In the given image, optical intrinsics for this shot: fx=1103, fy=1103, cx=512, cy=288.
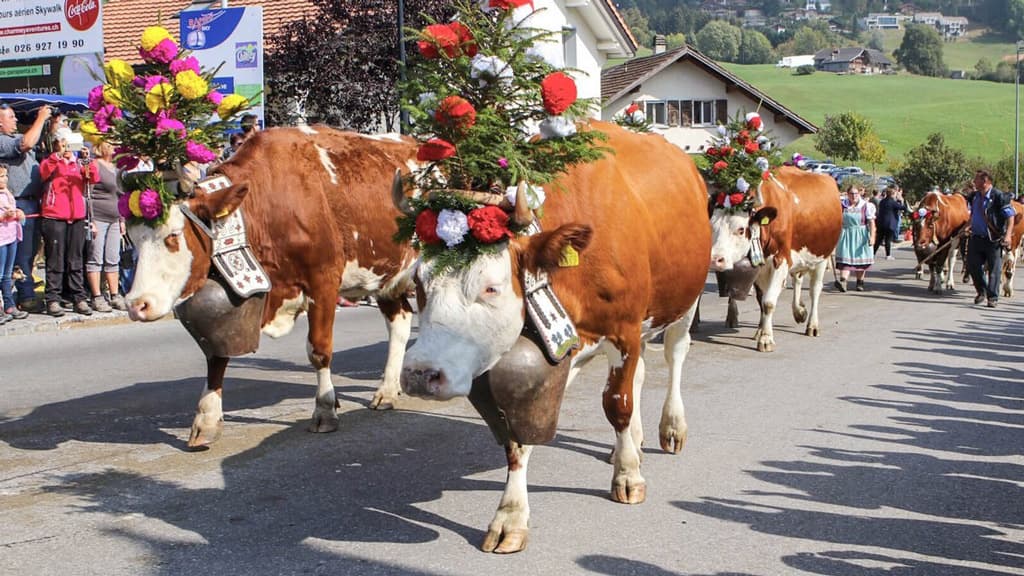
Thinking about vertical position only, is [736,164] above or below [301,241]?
above

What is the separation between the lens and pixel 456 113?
5121 millimetres

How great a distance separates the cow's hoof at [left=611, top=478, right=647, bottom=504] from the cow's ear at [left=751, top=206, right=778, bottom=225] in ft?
20.6

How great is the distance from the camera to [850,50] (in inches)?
6570

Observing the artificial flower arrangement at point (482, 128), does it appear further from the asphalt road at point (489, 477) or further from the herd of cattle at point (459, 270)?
the asphalt road at point (489, 477)

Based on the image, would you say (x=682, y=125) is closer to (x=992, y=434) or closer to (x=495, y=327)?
(x=992, y=434)

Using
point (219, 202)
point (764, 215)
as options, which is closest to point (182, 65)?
point (219, 202)

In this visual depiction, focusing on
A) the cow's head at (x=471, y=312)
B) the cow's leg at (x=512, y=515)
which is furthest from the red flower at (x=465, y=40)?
the cow's leg at (x=512, y=515)

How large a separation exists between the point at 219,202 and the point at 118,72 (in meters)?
1.10

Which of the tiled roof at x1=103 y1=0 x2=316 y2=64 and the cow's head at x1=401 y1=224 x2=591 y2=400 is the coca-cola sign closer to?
the tiled roof at x1=103 y1=0 x2=316 y2=64

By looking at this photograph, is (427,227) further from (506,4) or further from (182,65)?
(182,65)

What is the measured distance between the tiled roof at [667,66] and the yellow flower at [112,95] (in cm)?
3481

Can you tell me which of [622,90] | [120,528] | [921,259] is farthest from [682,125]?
[120,528]

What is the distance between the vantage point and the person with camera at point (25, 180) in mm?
13391

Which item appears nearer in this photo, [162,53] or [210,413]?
[162,53]
